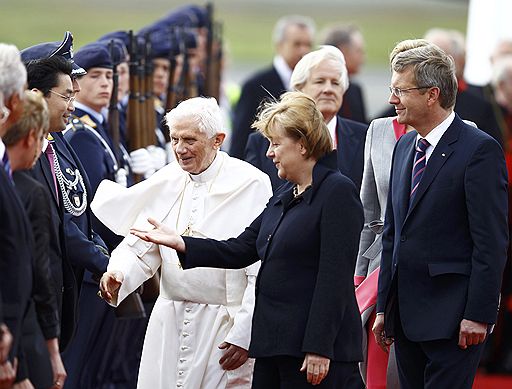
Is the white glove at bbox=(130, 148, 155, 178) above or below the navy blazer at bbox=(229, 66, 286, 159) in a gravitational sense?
above

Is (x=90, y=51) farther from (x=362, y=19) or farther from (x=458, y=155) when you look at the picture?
(x=362, y=19)

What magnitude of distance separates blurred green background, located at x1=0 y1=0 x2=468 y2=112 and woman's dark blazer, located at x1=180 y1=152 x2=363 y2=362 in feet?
81.1

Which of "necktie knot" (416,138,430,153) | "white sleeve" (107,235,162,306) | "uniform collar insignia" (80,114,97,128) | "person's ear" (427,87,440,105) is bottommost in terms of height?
"white sleeve" (107,235,162,306)

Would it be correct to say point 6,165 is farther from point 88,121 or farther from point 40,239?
point 88,121

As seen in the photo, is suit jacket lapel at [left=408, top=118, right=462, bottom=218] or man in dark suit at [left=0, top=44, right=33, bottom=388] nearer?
man in dark suit at [left=0, top=44, right=33, bottom=388]

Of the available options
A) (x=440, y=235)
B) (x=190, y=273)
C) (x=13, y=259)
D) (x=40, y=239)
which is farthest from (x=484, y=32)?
(x=13, y=259)

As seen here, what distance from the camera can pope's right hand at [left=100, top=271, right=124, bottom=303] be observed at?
225 inches

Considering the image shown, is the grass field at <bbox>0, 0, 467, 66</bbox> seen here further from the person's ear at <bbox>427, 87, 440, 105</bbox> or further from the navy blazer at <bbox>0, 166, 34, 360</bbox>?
the navy blazer at <bbox>0, 166, 34, 360</bbox>

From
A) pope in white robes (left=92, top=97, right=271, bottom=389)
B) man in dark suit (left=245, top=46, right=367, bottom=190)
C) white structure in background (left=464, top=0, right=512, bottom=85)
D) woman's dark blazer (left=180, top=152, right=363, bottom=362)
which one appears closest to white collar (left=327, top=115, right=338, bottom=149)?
man in dark suit (left=245, top=46, right=367, bottom=190)

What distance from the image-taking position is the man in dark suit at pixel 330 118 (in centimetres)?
671

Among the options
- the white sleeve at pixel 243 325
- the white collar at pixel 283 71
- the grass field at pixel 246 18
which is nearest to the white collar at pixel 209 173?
the white sleeve at pixel 243 325

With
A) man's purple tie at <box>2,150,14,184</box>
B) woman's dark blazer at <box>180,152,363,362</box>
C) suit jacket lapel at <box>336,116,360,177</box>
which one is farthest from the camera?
suit jacket lapel at <box>336,116,360,177</box>

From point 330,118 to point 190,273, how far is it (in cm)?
140

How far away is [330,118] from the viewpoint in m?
6.92
